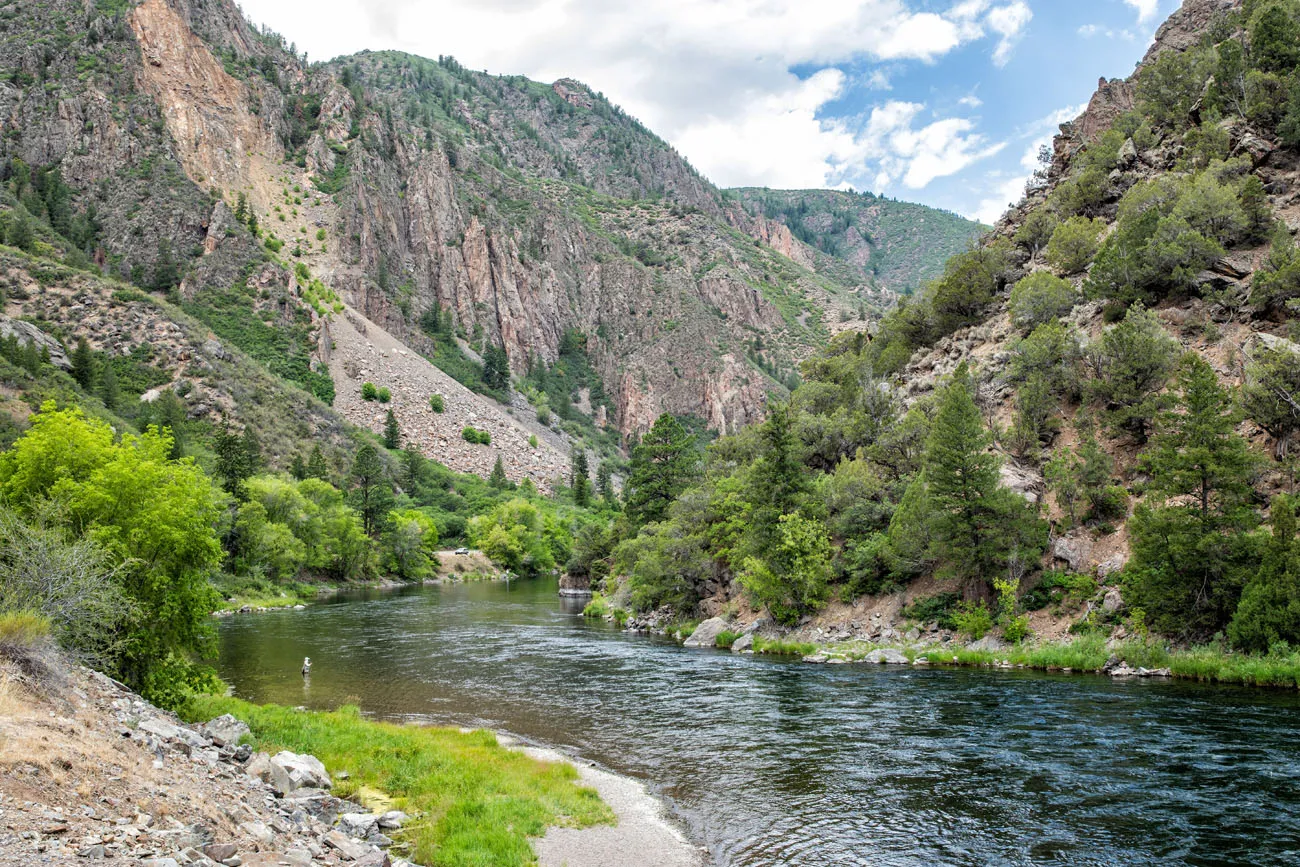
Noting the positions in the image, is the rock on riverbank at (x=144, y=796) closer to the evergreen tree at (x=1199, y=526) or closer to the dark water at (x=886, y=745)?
the dark water at (x=886, y=745)

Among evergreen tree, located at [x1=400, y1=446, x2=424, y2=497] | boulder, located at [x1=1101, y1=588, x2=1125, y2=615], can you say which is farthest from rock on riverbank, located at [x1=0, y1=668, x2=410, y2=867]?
evergreen tree, located at [x1=400, y1=446, x2=424, y2=497]

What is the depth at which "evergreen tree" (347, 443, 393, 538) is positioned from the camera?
306 ft

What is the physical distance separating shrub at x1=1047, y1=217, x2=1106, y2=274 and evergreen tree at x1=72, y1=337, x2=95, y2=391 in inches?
3554

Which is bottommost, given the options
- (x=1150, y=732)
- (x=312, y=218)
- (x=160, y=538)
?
A: (x=1150, y=732)

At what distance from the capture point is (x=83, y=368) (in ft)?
250

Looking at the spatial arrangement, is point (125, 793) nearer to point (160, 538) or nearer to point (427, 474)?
point (160, 538)

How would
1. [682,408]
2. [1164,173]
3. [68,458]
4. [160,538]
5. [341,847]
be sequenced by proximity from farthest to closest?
[682,408]
[1164,173]
[68,458]
[160,538]
[341,847]

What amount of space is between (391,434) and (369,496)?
29.8 m

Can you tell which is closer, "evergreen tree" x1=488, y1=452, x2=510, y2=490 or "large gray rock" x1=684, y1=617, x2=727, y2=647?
"large gray rock" x1=684, y1=617, x2=727, y2=647

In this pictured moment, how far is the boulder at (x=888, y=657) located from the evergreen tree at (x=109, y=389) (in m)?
79.5

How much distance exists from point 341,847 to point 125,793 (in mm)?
3224

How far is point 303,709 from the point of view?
23.1 meters

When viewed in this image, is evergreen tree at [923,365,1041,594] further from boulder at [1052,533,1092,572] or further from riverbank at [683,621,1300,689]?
riverbank at [683,621,1300,689]

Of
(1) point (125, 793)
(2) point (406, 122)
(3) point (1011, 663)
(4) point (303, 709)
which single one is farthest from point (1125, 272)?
(2) point (406, 122)
